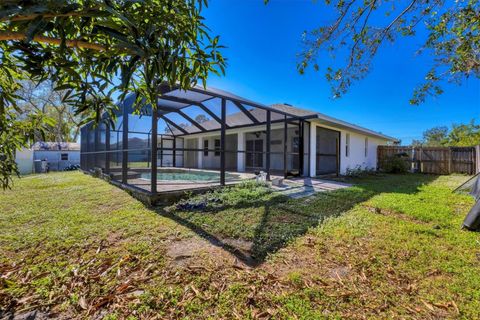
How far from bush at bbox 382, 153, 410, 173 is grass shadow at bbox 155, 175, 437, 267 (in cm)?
1009

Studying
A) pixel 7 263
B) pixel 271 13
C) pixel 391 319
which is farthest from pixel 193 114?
pixel 391 319

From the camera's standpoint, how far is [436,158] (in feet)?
46.4

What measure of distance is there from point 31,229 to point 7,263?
1273 mm

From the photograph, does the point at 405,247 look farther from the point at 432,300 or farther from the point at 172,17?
the point at 172,17

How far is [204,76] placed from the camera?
6.65ft

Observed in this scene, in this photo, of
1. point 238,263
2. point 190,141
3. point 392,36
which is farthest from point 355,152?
point 238,263

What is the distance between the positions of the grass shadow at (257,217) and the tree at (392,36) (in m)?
2.46

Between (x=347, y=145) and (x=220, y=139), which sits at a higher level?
(x=220, y=139)

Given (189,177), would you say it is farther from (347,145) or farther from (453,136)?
(453,136)

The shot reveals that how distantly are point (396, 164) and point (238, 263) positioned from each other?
49.4ft

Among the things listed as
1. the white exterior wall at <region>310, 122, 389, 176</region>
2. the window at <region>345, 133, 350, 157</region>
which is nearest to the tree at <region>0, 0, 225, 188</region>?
the white exterior wall at <region>310, 122, 389, 176</region>

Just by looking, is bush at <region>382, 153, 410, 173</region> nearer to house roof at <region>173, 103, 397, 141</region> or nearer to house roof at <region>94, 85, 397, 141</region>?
house roof at <region>94, 85, 397, 141</region>

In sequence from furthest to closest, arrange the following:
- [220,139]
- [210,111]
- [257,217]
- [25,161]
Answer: [25,161], [220,139], [210,111], [257,217]

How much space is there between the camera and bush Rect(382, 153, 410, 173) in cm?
1402
